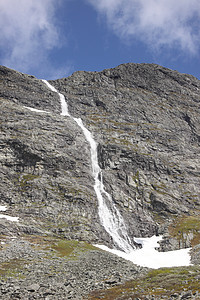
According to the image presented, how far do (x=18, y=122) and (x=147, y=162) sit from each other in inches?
2005

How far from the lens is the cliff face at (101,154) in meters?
70.0

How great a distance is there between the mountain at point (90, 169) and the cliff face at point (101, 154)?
14.7 inches

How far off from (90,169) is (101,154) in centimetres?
998

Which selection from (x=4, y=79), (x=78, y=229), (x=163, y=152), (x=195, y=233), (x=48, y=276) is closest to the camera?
(x=48, y=276)

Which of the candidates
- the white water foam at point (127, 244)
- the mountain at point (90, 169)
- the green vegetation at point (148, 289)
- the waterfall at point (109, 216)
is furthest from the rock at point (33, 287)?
the waterfall at point (109, 216)

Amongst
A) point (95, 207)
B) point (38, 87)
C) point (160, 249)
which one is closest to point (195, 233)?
point (160, 249)

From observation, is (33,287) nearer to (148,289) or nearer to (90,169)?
(148,289)

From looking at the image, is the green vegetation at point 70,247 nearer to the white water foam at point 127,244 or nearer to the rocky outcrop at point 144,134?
the white water foam at point 127,244

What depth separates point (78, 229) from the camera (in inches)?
2515

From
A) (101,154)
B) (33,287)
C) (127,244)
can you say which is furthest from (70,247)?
(101,154)

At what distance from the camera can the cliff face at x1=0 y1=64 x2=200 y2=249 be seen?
70.0 meters

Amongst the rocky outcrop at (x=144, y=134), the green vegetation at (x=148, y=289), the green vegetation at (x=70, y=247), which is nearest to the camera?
the green vegetation at (x=148, y=289)

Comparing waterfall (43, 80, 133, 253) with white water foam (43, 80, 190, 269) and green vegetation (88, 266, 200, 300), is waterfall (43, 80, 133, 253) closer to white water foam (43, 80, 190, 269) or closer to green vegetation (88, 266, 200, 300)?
white water foam (43, 80, 190, 269)

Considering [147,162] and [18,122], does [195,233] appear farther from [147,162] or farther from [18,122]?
[18,122]
